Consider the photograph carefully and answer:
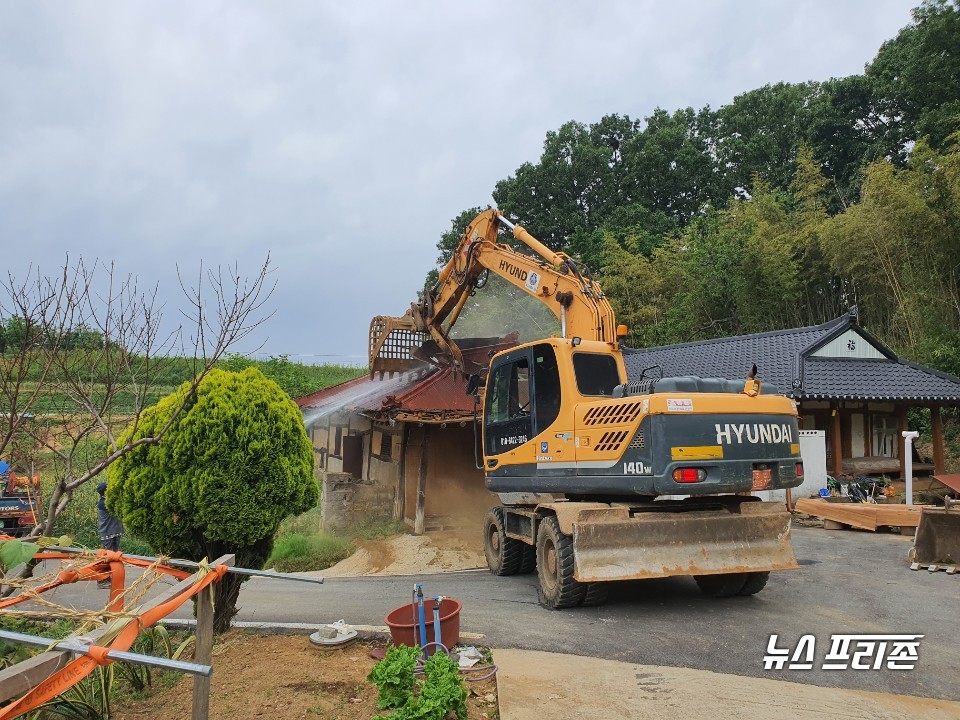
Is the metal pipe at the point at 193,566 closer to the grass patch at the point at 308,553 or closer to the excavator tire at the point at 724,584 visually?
the excavator tire at the point at 724,584

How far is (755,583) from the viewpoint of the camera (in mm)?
6664

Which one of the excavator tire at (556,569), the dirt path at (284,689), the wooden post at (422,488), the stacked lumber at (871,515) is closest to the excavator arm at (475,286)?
the wooden post at (422,488)

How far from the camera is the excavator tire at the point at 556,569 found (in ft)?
20.5

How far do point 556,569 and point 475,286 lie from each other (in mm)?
5512

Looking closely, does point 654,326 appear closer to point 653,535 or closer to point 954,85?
point 954,85

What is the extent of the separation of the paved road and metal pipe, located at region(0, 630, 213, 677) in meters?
3.41

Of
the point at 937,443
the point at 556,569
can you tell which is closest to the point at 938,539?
the point at 556,569

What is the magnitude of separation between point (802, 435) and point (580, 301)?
7.82 m

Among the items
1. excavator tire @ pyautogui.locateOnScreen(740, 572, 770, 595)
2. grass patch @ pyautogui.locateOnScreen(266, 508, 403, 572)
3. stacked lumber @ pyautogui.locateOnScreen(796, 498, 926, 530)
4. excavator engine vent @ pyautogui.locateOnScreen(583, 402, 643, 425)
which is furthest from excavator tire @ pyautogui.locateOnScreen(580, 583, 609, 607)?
stacked lumber @ pyautogui.locateOnScreen(796, 498, 926, 530)

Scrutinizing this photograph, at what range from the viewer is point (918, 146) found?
17609 mm

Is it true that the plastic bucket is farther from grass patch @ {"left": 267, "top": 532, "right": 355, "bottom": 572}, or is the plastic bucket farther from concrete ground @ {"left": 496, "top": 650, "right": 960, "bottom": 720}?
grass patch @ {"left": 267, "top": 532, "right": 355, "bottom": 572}

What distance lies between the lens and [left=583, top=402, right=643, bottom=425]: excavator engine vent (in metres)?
5.96

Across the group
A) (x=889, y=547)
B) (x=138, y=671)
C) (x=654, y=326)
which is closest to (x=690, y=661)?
(x=138, y=671)

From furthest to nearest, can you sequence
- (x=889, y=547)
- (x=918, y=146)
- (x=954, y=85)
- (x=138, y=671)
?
1. (x=954, y=85)
2. (x=918, y=146)
3. (x=889, y=547)
4. (x=138, y=671)
